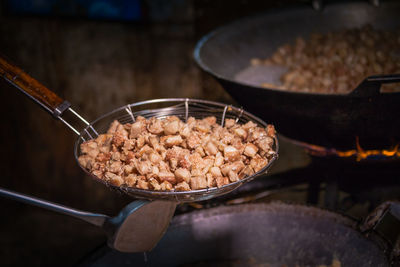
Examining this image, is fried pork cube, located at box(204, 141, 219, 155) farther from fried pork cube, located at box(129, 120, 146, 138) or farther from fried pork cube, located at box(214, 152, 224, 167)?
fried pork cube, located at box(129, 120, 146, 138)

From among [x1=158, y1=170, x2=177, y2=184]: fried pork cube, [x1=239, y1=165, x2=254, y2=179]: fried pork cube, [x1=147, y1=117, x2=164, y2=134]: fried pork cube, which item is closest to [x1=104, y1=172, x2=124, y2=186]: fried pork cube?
[x1=158, y1=170, x2=177, y2=184]: fried pork cube

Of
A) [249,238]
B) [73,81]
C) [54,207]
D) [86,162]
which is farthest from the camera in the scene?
[73,81]

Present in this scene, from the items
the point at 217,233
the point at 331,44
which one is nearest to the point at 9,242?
the point at 217,233

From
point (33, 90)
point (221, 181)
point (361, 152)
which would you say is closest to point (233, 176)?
point (221, 181)

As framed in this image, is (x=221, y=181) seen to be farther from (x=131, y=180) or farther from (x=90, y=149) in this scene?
(x=90, y=149)

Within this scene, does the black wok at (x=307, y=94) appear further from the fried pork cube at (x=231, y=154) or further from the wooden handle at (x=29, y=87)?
the wooden handle at (x=29, y=87)

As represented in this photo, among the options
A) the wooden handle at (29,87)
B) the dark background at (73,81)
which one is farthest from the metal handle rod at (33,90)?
the dark background at (73,81)
